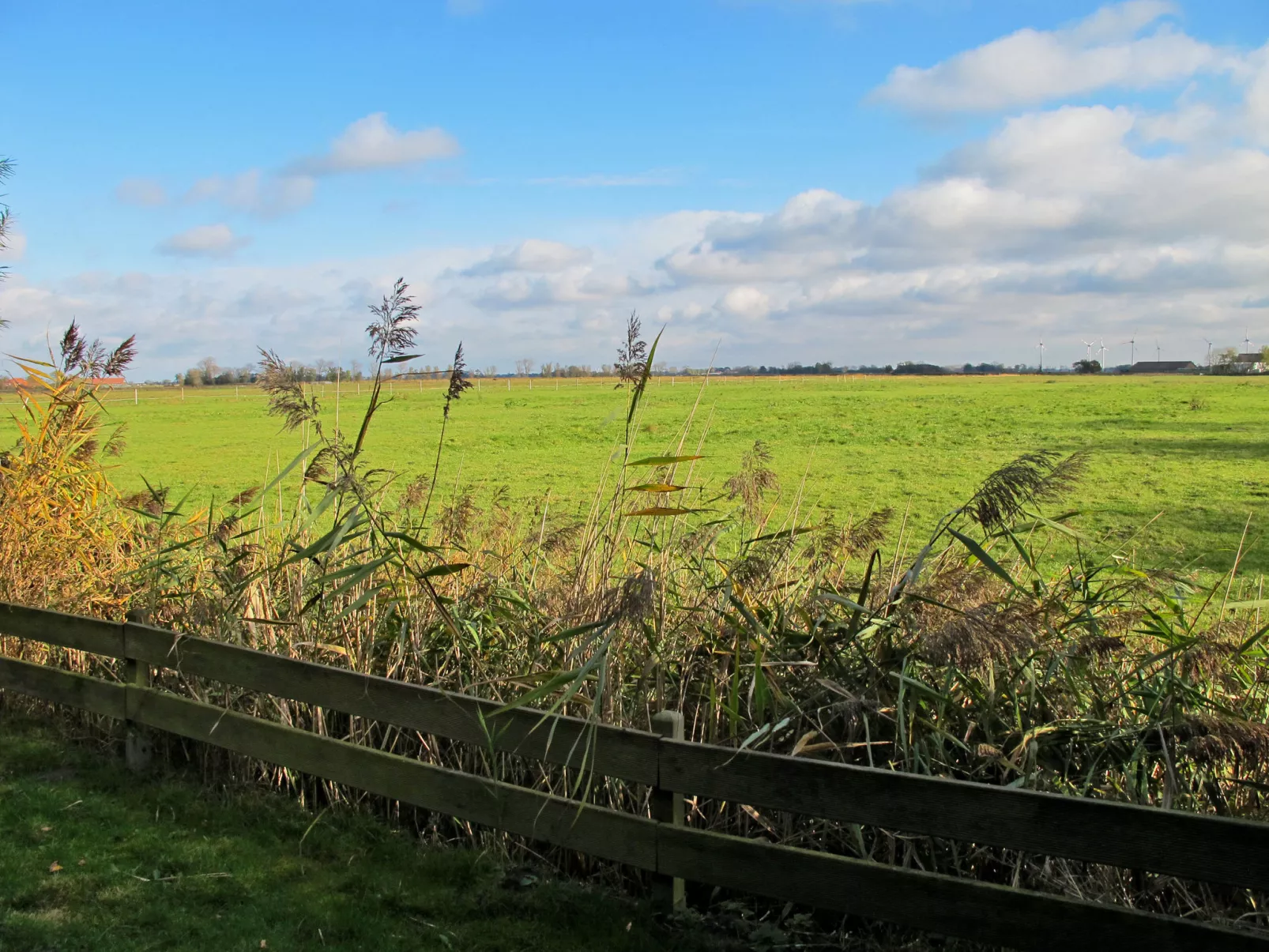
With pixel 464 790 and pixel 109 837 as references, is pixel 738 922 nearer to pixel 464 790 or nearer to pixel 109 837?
pixel 464 790

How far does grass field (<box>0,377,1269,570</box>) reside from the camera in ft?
52.3

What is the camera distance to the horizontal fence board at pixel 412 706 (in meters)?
3.49

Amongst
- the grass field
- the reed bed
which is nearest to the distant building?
the grass field

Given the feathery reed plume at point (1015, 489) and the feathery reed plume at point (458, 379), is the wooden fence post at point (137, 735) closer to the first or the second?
the feathery reed plume at point (458, 379)

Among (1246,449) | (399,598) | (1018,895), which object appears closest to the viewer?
(1018,895)

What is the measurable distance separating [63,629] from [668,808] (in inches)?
146

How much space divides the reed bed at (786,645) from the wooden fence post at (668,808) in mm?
256

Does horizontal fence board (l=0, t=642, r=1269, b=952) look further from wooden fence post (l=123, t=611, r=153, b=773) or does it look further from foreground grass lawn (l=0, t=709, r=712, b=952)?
wooden fence post (l=123, t=611, r=153, b=773)

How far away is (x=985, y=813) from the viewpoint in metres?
2.89

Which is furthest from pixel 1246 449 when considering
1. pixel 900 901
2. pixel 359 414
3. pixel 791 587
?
pixel 359 414

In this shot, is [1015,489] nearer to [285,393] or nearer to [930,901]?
[930,901]

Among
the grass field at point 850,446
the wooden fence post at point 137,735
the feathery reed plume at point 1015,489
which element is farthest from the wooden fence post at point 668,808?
the wooden fence post at point 137,735

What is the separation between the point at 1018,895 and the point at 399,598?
8.17 ft

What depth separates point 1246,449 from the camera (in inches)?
1000
